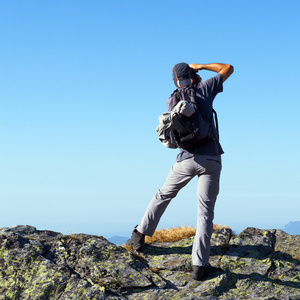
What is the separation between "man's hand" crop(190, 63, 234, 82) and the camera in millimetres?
10273

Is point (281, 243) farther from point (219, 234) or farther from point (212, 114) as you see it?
point (212, 114)

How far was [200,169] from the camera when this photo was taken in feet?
32.0

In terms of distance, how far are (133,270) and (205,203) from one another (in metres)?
2.32

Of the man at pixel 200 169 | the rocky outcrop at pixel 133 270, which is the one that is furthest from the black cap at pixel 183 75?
the rocky outcrop at pixel 133 270

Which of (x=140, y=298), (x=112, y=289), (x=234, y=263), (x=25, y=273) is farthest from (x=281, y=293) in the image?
(x=25, y=273)

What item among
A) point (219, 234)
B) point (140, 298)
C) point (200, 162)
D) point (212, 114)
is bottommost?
point (140, 298)

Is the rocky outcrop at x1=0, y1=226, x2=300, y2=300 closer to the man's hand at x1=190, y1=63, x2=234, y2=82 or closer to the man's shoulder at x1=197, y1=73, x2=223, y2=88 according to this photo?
the man's shoulder at x1=197, y1=73, x2=223, y2=88

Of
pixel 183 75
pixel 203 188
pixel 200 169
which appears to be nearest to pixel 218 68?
pixel 183 75

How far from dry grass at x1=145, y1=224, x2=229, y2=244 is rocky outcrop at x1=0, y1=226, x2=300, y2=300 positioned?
582 mm

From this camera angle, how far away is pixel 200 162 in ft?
31.9

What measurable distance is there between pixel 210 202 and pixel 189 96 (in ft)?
8.37

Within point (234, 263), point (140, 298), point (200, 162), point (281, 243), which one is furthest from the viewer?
point (281, 243)

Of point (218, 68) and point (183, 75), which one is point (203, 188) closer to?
point (183, 75)

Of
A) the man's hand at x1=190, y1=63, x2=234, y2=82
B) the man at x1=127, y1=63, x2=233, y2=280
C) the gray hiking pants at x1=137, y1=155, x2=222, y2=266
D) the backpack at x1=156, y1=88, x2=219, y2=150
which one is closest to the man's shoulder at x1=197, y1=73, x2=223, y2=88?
the man at x1=127, y1=63, x2=233, y2=280
